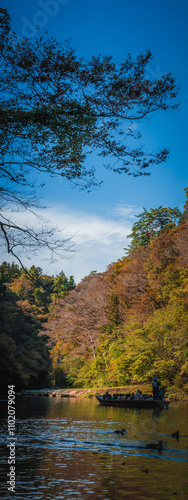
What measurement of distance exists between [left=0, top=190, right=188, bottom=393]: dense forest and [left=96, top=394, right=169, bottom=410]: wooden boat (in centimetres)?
340

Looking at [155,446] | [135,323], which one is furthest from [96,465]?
[135,323]

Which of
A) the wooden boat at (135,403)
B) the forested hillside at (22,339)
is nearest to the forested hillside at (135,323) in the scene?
the forested hillside at (22,339)

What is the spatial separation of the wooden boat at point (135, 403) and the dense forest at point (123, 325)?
134 inches

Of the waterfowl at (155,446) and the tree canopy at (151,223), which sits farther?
the tree canopy at (151,223)

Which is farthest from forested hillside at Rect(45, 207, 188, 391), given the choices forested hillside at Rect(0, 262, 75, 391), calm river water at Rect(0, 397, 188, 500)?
calm river water at Rect(0, 397, 188, 500)

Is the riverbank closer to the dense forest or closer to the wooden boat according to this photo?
the dense forest

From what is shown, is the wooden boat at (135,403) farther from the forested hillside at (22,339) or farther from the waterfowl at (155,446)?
the waterfowl at (155,446)

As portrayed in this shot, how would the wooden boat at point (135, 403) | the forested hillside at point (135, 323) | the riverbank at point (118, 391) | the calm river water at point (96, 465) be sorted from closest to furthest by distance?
1. the calm river water at point (96, 465)
2. the wooden boat at point (135, 403)
3. the riverbank at point (118, 391)
4. the forested hillside at point (135, 323)

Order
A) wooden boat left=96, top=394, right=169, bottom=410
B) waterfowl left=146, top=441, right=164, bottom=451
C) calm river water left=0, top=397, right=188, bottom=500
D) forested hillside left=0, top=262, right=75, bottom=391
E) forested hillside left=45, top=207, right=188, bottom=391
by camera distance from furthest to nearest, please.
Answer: forested hillside left=0, top=262, right=75, bottom=391
forested hillside left=45, top=207, right=188, bottom=391
wooden boat left=96, top=394, right=169, bottom=410
waterfowl left=146, top=441, right=164, bottom=451
calm river water left=0, top=397, right=188, bottom=500

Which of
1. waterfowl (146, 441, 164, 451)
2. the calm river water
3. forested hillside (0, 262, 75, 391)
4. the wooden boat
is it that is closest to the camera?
the calm river water

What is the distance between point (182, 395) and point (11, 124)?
869 inches

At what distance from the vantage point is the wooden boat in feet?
68.5

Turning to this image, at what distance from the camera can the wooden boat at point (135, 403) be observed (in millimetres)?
20891

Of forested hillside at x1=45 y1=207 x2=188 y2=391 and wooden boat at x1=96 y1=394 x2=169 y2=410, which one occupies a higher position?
forested hillside at x1=45 y1=207 x2=188 y2=391
